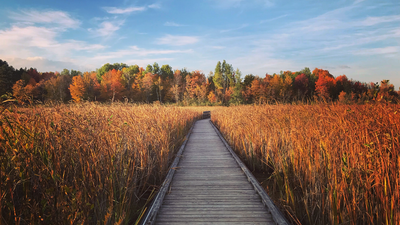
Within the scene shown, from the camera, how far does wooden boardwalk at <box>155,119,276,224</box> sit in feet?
8.34

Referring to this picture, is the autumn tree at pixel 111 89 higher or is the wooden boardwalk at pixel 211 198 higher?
the autumn tree at pixel 111 89

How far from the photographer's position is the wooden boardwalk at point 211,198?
2541 mm

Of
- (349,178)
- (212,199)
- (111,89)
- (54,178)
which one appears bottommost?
(212,199)

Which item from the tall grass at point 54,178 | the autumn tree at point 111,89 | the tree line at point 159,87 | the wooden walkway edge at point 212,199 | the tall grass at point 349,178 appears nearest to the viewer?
the tall grass at point 54,178

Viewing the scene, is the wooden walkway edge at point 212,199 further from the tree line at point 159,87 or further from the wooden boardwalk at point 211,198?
the tree line at point 159,87

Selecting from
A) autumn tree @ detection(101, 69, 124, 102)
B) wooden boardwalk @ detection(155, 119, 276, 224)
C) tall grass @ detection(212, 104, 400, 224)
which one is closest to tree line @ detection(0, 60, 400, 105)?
autumn tree @ detection(101, 69, 124, 102)

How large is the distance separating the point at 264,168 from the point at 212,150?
2.00 metres

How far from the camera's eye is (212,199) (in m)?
3.04

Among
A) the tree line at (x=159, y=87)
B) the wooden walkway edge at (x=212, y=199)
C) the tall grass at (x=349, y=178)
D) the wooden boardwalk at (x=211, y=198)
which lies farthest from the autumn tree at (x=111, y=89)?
the tall grass at (x=349, y=178)

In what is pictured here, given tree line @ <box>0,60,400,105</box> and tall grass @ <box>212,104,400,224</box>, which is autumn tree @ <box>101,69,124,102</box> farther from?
tall grass @ <box>212,104,400,224</box>

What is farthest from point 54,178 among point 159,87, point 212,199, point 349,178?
point 159,87

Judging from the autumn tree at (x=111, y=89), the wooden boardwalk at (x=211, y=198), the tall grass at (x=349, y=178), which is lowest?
the wooden boardwalk at (x=211, y=198)

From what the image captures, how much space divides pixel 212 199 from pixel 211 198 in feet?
0.11

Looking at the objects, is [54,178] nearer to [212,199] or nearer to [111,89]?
[212,199]
